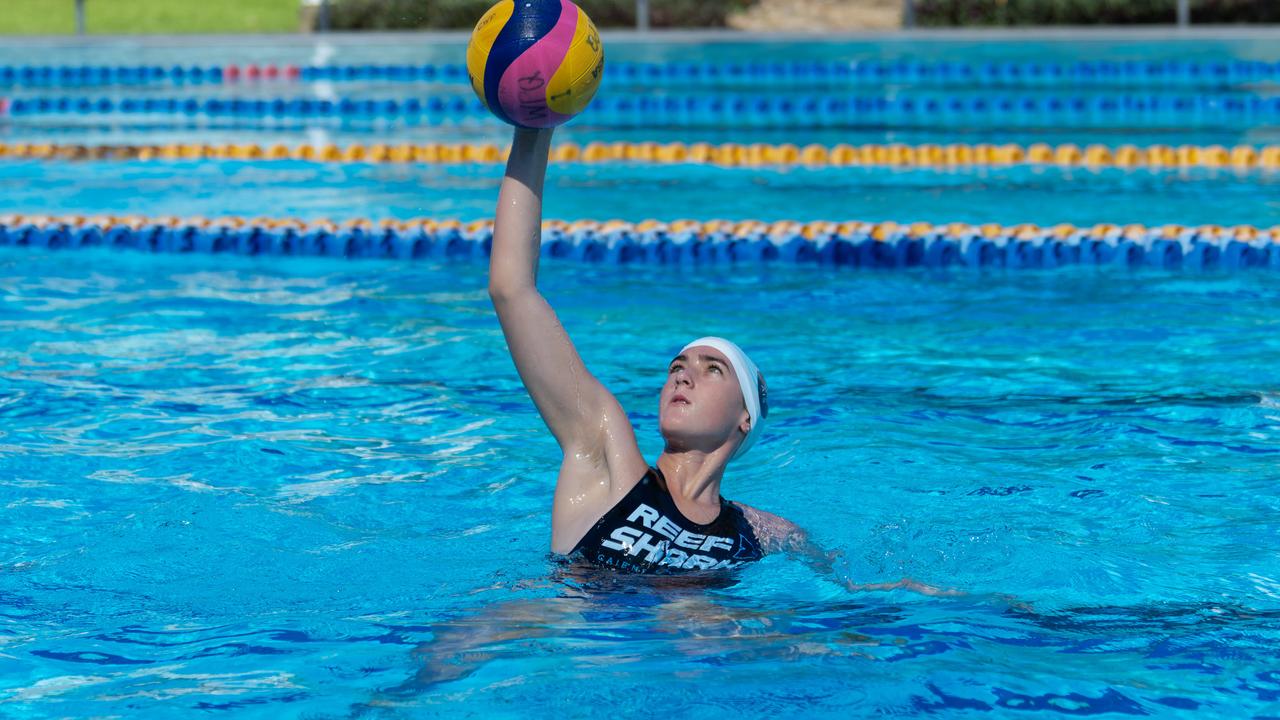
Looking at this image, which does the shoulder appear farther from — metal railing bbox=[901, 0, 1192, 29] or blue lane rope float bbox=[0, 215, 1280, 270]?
metal railing bbox=[901, 0, 1192, 29]

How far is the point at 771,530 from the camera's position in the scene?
143 inches

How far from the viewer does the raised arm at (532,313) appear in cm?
316

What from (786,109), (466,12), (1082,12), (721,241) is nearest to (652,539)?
(721,241)

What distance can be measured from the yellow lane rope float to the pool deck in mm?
5514

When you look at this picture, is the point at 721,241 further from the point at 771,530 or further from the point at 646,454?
the point at 771,530

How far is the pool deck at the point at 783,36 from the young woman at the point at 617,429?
14.0 metres

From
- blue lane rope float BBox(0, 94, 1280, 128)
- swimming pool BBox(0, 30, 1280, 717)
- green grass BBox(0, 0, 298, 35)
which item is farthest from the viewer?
green grass BBox(0, 0, 298, 35)

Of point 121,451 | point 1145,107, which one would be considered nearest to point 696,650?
point 121,451

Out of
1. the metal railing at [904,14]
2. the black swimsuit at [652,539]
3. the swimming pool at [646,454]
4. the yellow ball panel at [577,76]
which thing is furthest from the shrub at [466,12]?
the black swimsuit at [652,539]

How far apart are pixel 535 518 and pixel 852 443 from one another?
1162 mm

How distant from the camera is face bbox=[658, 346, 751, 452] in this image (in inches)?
132

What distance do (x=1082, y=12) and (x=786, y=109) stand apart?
20.8 ft

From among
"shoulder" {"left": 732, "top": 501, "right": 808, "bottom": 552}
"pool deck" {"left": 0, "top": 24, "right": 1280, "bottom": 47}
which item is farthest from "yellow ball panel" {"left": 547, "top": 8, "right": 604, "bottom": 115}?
"pool deck" {"left": 0, "top": 24, "right": 1280, "bottom": 47}

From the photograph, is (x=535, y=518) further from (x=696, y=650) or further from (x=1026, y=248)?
(x=1026, y=248)
